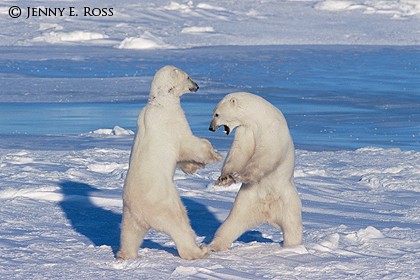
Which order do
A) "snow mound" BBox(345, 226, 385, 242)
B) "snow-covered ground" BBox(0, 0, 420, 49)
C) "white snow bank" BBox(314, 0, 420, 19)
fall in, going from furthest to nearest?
"white snow bank" BBox(314, 0, 420, 19) < "snow-covered ground" BBox(0, 0, 420, 49) < "snow mound" BBox(345, 226, 385, 242)

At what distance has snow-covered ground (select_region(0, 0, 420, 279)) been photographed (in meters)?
4.27

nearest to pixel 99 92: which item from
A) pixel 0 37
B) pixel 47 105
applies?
pixel 47 105

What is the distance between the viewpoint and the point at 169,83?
167 inches

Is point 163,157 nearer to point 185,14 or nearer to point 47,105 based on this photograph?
point 47,105

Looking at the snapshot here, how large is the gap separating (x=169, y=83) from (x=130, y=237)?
0.75m

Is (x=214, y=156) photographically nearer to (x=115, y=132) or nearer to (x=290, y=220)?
(x=290, y=220)

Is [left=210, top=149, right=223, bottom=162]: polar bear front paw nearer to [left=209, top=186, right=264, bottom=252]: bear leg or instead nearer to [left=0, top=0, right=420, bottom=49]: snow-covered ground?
[left=209, top=186, right=264, bottom=252]: bear leg

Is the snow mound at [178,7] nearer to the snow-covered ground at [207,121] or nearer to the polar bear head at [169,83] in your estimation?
the snow-covered ground at [207,121]

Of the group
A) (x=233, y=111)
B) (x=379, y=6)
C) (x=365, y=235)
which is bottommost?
(x=365, y=235)

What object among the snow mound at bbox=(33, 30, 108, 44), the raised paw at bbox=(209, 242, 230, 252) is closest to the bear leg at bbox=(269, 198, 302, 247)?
the raised paw at bbox=(209, 242, 230, 252)

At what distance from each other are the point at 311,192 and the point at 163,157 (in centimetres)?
267

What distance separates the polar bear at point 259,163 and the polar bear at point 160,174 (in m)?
0.21

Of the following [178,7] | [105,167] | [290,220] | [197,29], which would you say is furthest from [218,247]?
[178,7]

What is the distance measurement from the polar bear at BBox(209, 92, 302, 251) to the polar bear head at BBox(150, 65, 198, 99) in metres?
0.24
